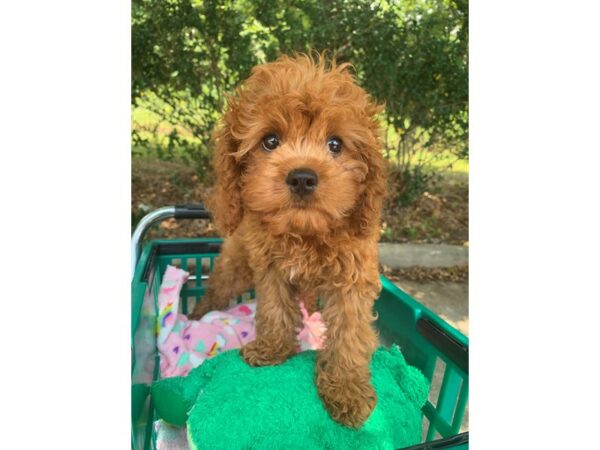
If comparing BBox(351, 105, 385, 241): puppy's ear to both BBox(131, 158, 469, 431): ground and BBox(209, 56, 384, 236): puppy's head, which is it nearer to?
BBox(209, 56, 384, 236): puppy's head

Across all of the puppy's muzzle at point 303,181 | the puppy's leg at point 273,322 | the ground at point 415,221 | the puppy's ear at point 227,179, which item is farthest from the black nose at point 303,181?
the ground at point 415,221

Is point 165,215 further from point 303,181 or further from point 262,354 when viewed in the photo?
point 303,181

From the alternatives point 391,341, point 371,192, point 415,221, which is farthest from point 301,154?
point 415,221

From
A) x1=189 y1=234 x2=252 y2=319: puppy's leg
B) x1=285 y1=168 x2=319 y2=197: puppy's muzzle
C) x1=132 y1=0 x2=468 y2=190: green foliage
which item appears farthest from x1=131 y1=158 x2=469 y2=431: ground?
x1=285 y1=168 x2=319 y2=197: puppy's muzzle

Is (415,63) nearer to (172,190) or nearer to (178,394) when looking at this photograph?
(172,190)

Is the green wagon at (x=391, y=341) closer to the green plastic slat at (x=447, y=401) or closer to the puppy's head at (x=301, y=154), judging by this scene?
the green plastic slat at (x=447, y=401)

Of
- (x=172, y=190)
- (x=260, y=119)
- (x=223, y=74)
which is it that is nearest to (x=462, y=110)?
(x=223, y=74)
